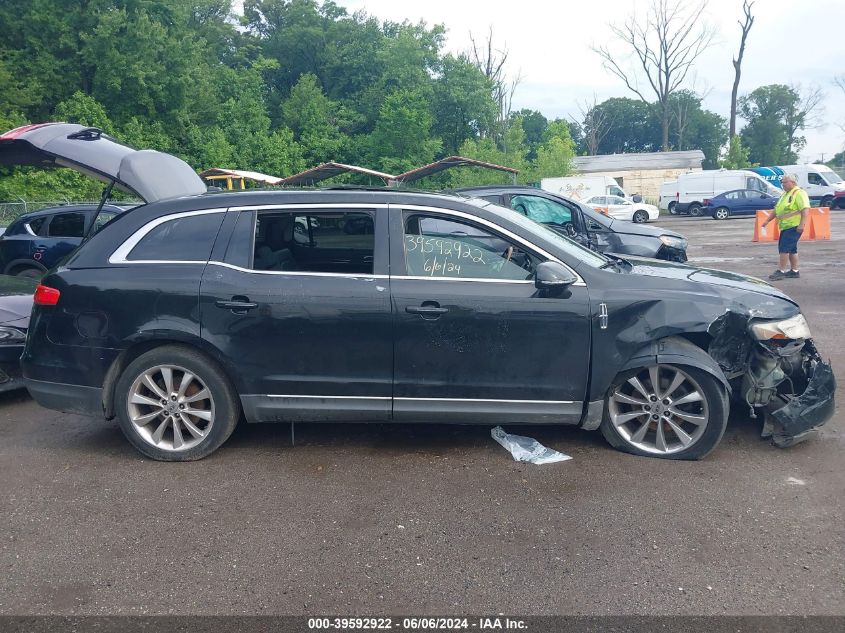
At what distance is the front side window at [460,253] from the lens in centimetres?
468

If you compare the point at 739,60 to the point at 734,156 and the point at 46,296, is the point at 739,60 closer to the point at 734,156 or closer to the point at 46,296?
the point at 734,156

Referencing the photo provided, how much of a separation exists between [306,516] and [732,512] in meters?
2.30

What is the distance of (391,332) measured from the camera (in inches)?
181

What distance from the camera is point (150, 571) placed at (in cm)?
345

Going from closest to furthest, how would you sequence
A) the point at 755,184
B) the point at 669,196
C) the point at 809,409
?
1. the point at 809,409
2. the point at 755,184
3. the point at 669,196

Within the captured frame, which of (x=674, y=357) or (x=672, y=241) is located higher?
(x=672, y=241)

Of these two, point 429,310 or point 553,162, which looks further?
point 553,162

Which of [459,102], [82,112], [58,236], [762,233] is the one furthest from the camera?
[459,102]

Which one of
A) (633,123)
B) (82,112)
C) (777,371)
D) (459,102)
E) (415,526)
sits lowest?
(415,526)

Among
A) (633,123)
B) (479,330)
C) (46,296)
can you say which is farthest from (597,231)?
(633,123)

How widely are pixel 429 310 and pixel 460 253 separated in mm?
449

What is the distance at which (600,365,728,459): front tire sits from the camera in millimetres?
4574

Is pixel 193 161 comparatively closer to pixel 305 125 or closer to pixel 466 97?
pixel 305 125

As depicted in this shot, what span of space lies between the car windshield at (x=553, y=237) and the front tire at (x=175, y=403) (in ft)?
6.83
